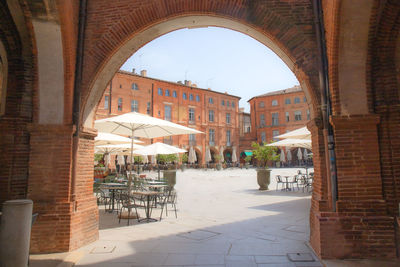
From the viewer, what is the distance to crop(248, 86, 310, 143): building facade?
131 feet

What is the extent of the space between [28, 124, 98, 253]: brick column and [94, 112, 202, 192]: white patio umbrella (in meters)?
1.87

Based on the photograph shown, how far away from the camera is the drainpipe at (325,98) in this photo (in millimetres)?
4012

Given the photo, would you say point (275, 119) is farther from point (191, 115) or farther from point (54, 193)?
point (54, 193)

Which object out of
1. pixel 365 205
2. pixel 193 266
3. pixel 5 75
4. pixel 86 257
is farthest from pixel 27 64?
pixel 365 205

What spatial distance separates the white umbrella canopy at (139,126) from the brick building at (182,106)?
22.9 meters

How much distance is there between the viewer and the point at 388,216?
3.83 metres

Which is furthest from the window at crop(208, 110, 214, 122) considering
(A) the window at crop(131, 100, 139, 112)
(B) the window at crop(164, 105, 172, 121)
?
(A) the window at crop(131, 100, 139, 112)

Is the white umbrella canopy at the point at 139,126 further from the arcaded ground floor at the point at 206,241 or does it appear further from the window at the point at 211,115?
the window at the point at 211,115

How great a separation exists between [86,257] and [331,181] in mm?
3760

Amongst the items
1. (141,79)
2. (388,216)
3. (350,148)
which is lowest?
(388,216)

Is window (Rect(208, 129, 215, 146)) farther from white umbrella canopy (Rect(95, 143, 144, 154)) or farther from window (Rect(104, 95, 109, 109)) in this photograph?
white umbrella canopy (Rect(95, 143, 144, 154))

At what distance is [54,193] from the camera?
433cm

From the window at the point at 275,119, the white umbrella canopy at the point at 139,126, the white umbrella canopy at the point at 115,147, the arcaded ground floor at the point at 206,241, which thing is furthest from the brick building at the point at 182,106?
the arcaded ground floor at the point at 206,241

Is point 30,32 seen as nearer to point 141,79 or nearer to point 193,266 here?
point 193,266
